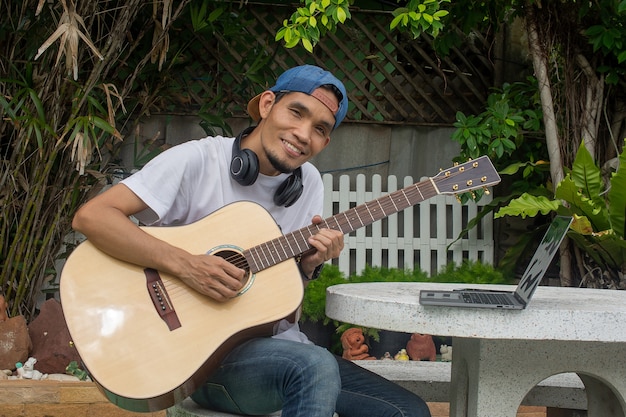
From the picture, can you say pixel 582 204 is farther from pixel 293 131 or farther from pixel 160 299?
pixel 160 299

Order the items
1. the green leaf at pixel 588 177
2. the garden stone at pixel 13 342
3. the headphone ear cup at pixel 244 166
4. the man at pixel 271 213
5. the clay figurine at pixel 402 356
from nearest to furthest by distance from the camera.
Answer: the man at pixel 271 213 < the headphone ear cup at pixel 244 166 < the garden stone at pixel 13 342 < the green leaf at pixel 588 177 < the clay figurine at pixel 402 356

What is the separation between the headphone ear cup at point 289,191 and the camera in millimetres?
2412

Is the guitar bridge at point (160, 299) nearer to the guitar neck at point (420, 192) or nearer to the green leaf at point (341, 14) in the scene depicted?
the guitar neck at point (420, 192)

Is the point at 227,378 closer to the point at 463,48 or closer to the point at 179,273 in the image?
the point at 179,273

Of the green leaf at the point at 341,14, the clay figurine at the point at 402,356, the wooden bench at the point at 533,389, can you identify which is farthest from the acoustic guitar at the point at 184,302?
the clay figurine at the point at 402,356

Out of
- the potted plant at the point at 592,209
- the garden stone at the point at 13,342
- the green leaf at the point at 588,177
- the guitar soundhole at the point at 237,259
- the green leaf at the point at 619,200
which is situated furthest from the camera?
the green leaf at the point at 588,177

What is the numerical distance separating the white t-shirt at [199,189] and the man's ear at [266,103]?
133 millimetres

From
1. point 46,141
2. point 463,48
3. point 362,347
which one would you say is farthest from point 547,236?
point 463,48

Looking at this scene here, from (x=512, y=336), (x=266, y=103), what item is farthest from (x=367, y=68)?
(x=512, y=336)

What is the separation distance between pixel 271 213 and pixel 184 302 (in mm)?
427

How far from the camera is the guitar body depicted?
202 centimetres

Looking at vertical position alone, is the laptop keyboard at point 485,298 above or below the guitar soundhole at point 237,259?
below

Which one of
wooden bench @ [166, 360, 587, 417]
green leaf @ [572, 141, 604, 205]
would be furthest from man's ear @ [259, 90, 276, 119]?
green leaf @ [572, 141, 604, 205]

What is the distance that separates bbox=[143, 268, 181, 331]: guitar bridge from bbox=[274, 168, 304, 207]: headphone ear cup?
1.39ft
